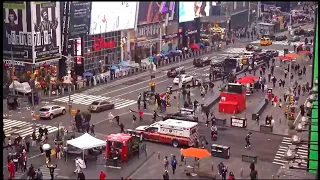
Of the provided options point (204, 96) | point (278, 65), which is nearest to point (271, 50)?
point (278, 65)

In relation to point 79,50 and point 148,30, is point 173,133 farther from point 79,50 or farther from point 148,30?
point 148,30

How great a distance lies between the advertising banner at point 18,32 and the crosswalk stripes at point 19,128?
10.4 meters

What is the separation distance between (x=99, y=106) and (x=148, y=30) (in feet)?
64.1

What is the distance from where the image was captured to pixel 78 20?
4534 centimetres

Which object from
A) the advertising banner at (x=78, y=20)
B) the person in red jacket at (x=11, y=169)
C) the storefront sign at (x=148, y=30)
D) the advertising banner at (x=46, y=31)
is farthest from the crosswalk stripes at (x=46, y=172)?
the storefront sign at (x=148, y=30)

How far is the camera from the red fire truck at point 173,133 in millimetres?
29562

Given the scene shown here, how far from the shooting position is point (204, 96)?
1686 inches

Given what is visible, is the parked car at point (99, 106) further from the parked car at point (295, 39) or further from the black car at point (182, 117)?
the parked car at point (295, 39)

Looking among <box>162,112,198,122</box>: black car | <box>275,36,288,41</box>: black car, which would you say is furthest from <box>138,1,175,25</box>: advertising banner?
<box>275,36,288,41</box>: black car

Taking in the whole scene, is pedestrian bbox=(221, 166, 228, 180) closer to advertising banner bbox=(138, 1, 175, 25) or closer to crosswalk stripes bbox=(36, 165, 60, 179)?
crosswalk stripes bbox=(36, 165, 60, 179)

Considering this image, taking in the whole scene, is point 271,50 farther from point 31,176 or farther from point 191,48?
point 31,176

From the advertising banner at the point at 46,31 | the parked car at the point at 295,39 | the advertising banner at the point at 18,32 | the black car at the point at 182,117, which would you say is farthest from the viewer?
the parked car at the point at 295,39

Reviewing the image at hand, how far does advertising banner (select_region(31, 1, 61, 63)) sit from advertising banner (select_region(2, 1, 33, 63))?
549 millimetres

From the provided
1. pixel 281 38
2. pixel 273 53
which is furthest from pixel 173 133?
pixel 281 38
